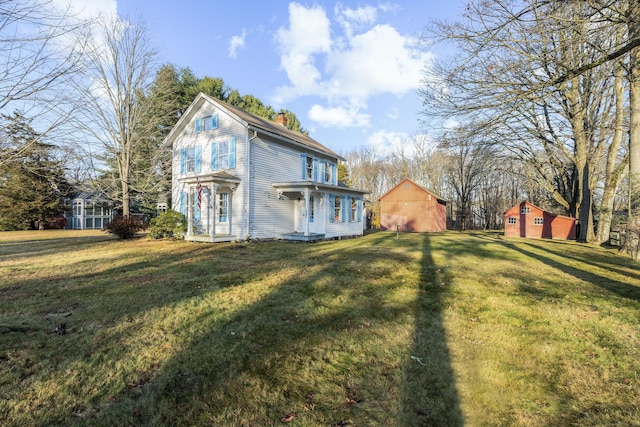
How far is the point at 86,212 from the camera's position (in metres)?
30.7

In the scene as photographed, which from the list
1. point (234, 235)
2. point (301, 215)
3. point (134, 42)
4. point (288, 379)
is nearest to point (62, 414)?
point (288, 379)

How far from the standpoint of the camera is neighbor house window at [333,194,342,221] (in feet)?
59.5

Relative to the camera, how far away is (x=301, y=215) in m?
17.4

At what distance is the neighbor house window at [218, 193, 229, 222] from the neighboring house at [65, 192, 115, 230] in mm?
21154

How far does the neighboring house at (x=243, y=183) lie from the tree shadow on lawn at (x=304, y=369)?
983cm

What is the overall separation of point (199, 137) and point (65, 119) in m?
11.7

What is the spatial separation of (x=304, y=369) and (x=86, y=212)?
36084 millimetres

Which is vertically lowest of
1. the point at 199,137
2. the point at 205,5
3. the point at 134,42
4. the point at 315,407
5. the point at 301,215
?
the point at 315,407

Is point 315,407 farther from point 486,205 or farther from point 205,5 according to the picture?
point 486,205

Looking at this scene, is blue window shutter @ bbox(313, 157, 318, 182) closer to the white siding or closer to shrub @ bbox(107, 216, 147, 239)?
the white siding

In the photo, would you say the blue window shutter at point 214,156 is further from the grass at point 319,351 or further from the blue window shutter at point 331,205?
the grass at point 319,351

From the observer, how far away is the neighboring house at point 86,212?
99.4ft

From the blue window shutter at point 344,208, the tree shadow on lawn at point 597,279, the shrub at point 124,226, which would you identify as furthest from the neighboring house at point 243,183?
the tree shadow on lawn at point 597,279

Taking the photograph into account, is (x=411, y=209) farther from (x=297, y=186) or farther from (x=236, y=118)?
(x=236, y=118)
